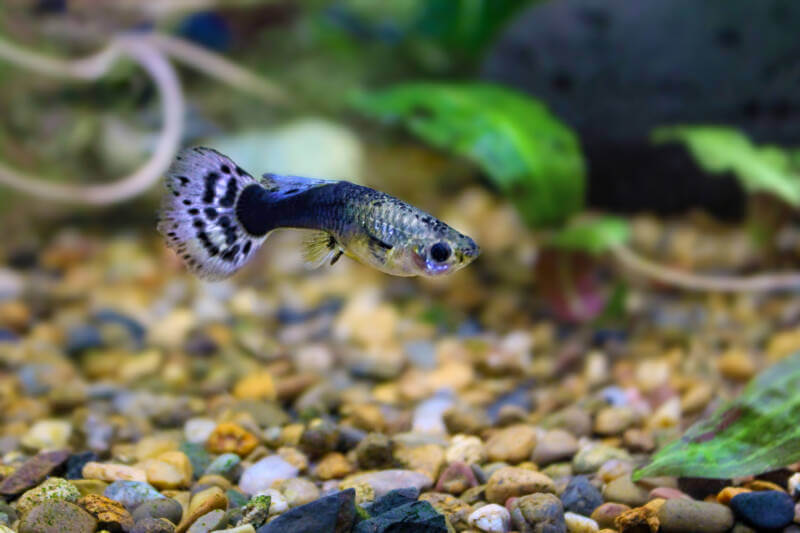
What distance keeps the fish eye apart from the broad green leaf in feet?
7.51

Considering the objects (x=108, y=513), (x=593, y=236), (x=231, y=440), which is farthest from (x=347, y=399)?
(x=593, y=236)

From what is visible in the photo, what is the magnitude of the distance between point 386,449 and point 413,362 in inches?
53.0

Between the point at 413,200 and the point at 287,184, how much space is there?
381cm

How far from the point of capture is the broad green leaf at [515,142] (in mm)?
4105

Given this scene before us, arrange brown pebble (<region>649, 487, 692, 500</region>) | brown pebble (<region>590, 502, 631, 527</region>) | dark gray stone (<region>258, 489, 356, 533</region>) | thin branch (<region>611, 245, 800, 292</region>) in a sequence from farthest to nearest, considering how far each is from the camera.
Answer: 1. thin branch (<region>611, 245, 800, 292</region>)
2. brown pebble (<region>649, 487, 692, 500</region>)
3. brown pebble (<region>590, 502, 631, 527</region>)
4. dark gray stone (<region>258, 489, 356, 533</region>)

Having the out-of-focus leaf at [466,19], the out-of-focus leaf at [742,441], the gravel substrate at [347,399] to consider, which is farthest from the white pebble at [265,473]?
the out-of-focus leaf at [466,19]

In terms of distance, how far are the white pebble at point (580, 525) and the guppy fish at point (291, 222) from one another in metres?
0.94

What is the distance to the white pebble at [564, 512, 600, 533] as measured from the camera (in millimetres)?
2150

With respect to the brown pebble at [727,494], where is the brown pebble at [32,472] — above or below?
above

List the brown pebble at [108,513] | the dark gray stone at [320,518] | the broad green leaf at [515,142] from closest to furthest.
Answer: the dark gray stone at [320,518]
the brown pebble at [108,513]
the broad green leaf at [515,142]

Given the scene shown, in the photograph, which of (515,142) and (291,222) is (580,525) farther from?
(515,142)

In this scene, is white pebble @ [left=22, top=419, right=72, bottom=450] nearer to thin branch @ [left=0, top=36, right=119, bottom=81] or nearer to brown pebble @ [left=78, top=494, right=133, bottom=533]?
brown pebble @ [left=78, top=494, right=133, bottom=533]

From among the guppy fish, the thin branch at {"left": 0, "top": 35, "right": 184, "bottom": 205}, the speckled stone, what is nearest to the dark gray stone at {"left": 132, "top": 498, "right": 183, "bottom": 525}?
the speckled stone

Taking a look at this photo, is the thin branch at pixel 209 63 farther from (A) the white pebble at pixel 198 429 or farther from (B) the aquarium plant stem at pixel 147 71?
(A) the white pebble at pixel 198 429
